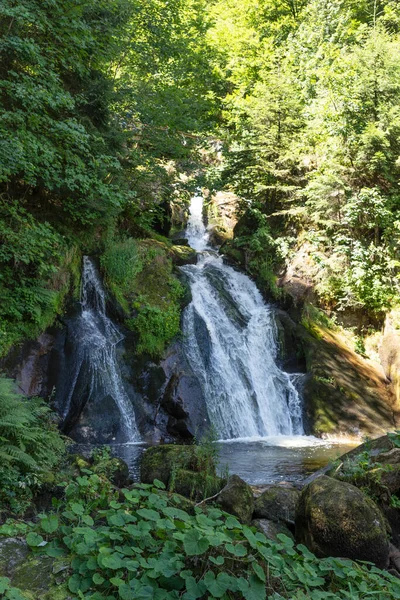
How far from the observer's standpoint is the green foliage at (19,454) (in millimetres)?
3922

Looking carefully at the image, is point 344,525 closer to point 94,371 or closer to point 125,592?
point 125,592

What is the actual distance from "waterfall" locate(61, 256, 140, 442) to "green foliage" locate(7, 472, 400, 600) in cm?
634

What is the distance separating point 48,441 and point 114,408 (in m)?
4.40

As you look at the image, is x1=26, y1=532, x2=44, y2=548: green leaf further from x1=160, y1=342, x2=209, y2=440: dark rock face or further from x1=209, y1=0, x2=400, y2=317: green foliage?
x1=209, y1=0, x2=400, y2=317: green foliage

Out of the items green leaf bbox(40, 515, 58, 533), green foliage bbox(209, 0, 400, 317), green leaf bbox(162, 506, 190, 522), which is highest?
green foliage bbox(209, 0, 400, 317)

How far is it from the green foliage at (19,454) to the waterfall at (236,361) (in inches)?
228

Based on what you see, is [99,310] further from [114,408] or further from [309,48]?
[309,48]

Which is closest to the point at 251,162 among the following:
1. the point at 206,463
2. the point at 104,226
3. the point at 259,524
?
the point at 104,226

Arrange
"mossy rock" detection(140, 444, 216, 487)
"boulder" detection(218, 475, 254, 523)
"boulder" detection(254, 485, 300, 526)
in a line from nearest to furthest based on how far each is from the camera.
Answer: "boulder" detection(218, 475, 254, 523) → "boulder" detection(254, 485, 300, 526) → "mossy rock" detection(140, 444, 216, 487)

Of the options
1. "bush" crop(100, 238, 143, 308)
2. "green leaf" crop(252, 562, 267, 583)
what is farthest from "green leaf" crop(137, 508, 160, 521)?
"bush" crop(100, 238, 143, 308)

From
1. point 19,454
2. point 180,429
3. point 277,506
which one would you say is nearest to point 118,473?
point 19,454

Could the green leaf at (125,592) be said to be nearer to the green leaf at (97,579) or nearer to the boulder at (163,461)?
the green leaf at (97,579)

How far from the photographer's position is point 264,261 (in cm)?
1567

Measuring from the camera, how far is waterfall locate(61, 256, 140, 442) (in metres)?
9.07
